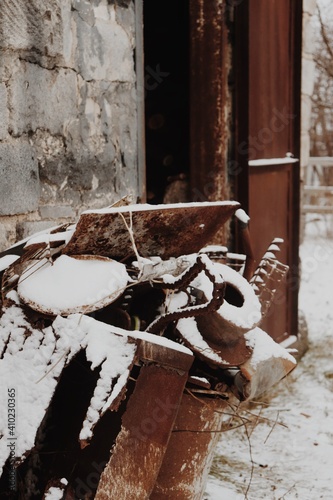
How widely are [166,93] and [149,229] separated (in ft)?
9.91

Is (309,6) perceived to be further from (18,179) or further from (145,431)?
(145,431)

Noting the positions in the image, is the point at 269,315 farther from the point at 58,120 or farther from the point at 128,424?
the point at 128,424

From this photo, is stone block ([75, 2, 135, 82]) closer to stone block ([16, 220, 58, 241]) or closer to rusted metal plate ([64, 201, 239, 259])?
stone block ([16, 220, 58, 241])

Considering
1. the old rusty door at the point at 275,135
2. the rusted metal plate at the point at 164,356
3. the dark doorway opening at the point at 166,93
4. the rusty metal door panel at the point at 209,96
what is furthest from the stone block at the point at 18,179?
the dark doorway opening at the point at 166,93

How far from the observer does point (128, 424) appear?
6.12 ft

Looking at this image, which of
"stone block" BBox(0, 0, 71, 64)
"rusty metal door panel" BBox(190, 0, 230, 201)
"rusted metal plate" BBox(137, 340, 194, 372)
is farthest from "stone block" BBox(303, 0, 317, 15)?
"rusted metal plate" BBox(137, 340, 194, 372)

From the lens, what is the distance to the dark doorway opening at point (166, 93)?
498cm

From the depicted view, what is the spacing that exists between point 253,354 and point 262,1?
3047mm

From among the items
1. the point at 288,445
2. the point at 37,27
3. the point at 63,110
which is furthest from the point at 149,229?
the point at 288,445

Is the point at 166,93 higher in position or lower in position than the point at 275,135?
higher

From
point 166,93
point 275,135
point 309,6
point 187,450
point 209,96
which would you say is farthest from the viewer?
point 309,6

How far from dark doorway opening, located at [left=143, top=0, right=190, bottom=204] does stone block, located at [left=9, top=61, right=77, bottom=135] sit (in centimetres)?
198

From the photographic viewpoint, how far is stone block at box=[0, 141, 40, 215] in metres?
2.61

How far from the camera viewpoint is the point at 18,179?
2.69m
